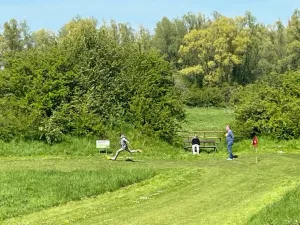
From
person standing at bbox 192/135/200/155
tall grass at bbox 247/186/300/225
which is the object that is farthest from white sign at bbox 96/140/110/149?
tall grass at bbox 247/186/300/225

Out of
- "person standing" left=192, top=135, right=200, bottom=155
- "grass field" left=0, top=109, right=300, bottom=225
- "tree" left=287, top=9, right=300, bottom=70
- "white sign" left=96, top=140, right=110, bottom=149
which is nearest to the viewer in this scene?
"grass field" left=0, top=109, right=300, bottom=225

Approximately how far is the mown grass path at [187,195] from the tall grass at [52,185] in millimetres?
500

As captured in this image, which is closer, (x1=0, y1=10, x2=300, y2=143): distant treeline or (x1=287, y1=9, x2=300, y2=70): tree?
(x1=0, y1=10, x2=300, y2=143): distant treeline

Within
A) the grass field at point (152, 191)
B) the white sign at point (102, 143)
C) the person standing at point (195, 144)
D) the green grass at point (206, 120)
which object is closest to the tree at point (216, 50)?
the green grass at point (206, 120)

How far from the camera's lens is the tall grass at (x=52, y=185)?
18203 millimetres

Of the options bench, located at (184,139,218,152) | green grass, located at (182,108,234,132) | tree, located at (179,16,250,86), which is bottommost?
bench, located at (184,139,218,152)

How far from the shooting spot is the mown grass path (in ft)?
52.4

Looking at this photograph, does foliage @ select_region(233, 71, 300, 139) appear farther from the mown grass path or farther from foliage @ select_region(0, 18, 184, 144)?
the mown grass path

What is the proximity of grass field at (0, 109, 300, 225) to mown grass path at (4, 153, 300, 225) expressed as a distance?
0.03 metres

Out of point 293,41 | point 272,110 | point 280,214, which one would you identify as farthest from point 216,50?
point 280,214

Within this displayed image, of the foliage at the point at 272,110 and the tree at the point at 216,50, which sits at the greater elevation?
the tree at the point at 216,50

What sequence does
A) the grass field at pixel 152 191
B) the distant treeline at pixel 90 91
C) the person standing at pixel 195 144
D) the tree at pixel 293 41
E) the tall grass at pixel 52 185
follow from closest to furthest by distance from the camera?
the grass field at pixel 152 191
the tall grass at pixel 52 185
the person standing at pixel 195 144
the distant treeline at pixel 90 91
the tree at pixel 293 41

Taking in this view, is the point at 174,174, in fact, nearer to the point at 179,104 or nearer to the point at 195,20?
the point at 179,104

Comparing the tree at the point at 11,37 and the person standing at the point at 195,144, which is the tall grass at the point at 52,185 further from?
the tree at the point at 11,37
